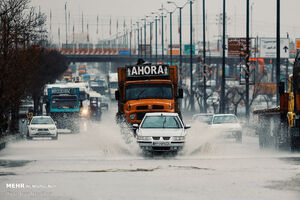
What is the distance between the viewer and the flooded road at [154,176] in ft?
52.2

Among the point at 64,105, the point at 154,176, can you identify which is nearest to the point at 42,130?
the point at 64,105

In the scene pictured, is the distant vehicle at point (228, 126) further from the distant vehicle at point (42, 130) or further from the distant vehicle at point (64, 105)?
the distant vehicle at point (64, 105)

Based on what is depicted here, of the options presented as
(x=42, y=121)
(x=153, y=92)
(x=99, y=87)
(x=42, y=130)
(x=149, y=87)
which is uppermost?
(x=149, y=87)

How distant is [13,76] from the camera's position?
43.8 m

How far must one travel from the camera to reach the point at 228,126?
1740 inches

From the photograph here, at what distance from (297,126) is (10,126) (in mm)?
28661

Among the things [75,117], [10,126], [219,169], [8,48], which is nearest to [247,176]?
[219,169]

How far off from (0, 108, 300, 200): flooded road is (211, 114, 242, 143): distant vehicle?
12178 mm

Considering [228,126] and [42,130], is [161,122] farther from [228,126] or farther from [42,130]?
[42,130]

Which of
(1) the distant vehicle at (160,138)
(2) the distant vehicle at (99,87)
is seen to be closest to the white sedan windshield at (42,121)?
(1) the distant vehicle at (160,138)

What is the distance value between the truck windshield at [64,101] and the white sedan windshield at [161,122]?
33321 mm

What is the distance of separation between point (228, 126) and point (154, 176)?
24.6m

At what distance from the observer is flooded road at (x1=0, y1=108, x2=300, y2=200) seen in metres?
15.9

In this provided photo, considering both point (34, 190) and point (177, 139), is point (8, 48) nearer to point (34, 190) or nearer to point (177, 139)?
point (177, 139)
